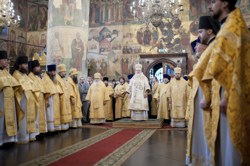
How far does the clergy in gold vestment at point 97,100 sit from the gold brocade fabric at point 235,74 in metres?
9.56

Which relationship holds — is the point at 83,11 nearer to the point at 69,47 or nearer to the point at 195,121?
the point at 69,47

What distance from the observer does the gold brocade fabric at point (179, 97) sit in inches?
440

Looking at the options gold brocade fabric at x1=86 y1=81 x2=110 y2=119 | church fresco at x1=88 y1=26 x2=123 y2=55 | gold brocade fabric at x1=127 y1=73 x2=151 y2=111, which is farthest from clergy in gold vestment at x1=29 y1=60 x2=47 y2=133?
church fresco at x1=88 y1=26 x2=123 y2=55

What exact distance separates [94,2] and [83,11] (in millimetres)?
10396

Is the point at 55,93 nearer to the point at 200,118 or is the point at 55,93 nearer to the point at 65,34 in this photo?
the point at 65,34

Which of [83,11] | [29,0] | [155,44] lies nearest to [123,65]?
[155,44]

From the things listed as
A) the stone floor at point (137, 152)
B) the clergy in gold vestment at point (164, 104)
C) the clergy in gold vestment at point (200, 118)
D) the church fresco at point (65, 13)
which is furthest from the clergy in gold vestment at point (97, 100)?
the clergy in gold vestment at point (200, 118)

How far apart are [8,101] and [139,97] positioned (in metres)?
6.11

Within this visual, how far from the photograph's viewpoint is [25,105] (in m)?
7.10

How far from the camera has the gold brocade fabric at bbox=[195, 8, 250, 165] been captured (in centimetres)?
269

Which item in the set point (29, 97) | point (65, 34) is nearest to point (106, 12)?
point (65, 34)

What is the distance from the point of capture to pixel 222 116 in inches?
118

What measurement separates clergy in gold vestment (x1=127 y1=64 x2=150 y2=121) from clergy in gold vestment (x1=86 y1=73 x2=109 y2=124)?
1379mm

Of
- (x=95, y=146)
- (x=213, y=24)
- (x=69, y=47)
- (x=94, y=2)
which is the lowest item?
(x=95, y=146)
